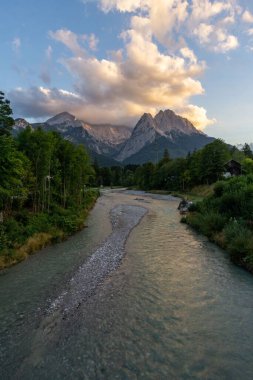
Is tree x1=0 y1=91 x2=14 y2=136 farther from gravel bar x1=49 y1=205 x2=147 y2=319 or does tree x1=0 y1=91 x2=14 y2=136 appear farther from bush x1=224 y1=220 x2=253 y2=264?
bush x1=224 y1=220 x2=253 y2=264

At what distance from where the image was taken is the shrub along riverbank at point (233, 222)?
81.5ft

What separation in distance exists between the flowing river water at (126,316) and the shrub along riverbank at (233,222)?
156 centimetres

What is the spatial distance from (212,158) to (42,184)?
7217cm

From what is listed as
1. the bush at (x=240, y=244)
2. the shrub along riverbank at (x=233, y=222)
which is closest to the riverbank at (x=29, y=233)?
the shrub along riverbank at (x=233, y=222)

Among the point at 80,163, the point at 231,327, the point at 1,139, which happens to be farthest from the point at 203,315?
the point at 80,163

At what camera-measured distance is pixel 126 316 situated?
15469mm

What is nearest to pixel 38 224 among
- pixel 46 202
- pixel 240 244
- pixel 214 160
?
pixel 46 202

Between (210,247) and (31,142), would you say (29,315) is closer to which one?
(210,247)

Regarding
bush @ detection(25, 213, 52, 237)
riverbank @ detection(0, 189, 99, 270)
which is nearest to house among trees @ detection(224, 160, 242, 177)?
riverbank @ detection(0, 189, 99, 270)

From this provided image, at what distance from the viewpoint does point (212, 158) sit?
325ft

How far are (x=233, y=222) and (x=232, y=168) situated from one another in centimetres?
7243

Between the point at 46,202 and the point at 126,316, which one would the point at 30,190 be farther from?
the point at 126,316

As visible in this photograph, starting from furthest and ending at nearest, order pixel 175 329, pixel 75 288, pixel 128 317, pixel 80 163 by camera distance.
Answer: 1. pixel 80 163
2. pixel 75 288
3. pixel 128 317
4. pixel 175 329

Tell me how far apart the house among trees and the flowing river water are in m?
75.8
